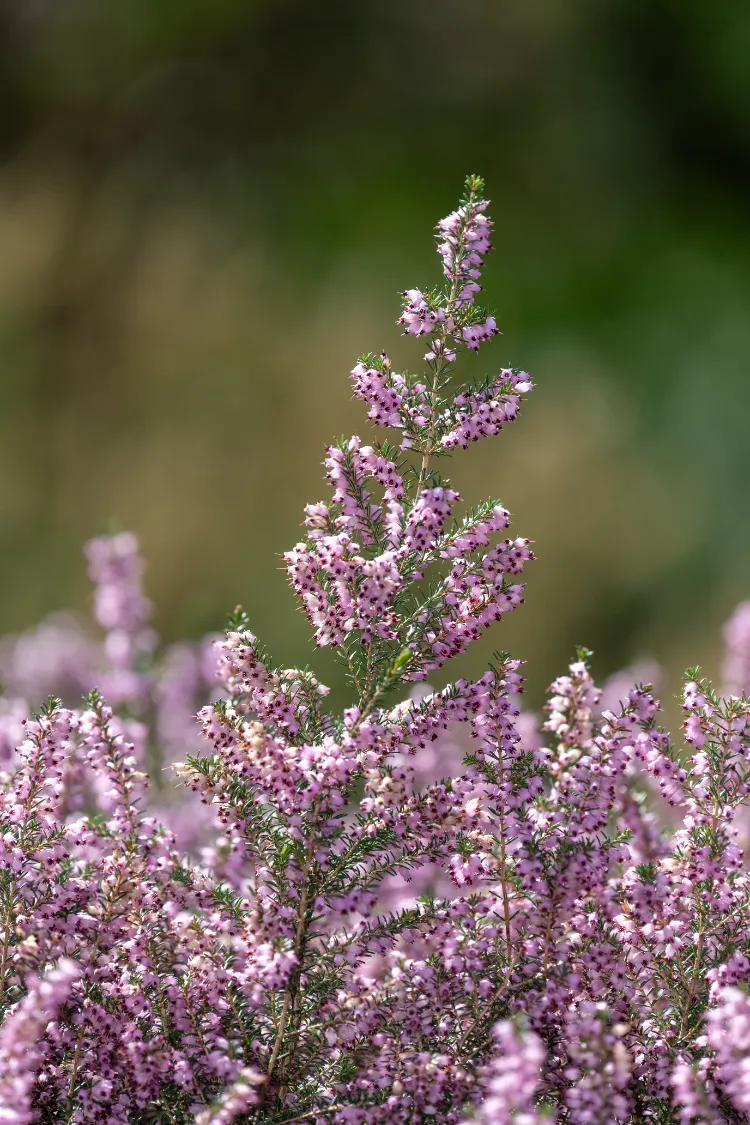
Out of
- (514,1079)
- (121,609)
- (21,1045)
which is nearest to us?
(514,1079)

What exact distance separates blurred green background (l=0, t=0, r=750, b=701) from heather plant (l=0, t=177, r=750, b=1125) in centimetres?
892

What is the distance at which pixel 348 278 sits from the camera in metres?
15.2

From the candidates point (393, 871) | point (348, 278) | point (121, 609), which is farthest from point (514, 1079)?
point (348, 278)

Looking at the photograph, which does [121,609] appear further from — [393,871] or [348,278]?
[348,278]

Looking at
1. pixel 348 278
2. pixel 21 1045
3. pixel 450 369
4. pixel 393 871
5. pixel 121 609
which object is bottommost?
pixel 21 1045

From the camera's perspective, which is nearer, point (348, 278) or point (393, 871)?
point (393, 871)

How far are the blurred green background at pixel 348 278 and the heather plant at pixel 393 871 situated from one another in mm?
8921

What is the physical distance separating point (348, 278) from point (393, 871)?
13049 mm

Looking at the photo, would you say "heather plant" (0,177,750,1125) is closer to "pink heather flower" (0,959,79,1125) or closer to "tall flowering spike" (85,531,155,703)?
"pink heather flower" (0,959,79,1125)

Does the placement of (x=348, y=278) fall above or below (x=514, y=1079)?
above

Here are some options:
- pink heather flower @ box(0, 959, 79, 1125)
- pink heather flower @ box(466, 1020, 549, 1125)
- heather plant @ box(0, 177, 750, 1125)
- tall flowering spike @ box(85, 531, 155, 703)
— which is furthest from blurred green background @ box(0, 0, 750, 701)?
pink heather flower @ box(466, 1020, 549, 1125)

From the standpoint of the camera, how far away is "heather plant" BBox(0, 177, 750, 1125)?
2859 mm

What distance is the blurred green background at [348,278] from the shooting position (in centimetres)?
1287

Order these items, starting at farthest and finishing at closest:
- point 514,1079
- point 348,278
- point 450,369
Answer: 1. point 348,278
2. point 450,369
3. point 514,1079
